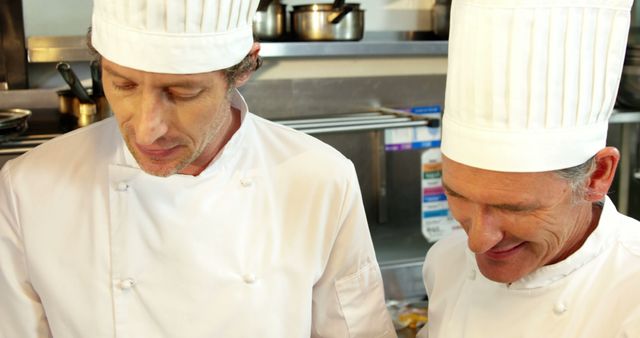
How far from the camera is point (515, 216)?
121 centimetres

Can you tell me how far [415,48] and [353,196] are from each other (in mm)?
1238

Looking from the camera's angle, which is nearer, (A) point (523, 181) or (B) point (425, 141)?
(A) point (523, 181)

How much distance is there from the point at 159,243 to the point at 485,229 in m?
0.68

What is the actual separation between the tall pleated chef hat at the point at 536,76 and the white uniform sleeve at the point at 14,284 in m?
0.90

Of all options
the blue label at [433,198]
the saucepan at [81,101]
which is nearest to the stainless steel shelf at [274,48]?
the saucepan at [81,101]

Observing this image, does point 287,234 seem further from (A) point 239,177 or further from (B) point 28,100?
(B) point 28,100

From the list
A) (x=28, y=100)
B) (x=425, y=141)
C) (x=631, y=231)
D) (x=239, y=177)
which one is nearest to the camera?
(x=631, y=231)

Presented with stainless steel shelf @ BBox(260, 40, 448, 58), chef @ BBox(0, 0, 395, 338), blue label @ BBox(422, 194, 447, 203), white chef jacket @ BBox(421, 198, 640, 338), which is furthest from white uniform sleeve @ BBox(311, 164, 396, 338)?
blue label @ BBox(422, 194, 447, 203)

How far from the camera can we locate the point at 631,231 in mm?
1302

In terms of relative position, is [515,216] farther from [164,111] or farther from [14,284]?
[14,284]

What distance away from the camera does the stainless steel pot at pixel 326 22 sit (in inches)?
102

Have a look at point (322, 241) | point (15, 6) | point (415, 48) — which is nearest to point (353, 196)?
point (322, 241)

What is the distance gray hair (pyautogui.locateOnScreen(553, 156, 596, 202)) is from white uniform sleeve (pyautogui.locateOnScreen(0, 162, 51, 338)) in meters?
1.04

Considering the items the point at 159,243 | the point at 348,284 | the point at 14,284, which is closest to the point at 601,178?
the point at 348,284
